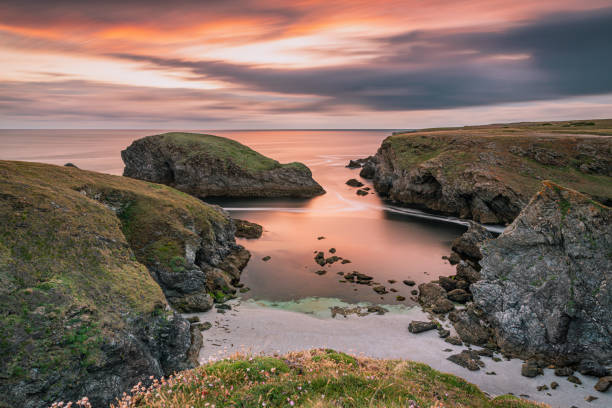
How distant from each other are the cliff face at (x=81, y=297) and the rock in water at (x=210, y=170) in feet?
166

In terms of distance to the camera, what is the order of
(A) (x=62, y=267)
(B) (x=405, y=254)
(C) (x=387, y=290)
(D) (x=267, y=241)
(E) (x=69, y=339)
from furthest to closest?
(D) (x=267, y=241)
(B) (x=405, y=254)
(C) (x=387, y=290)
(A) (x=62, y=267)
(E) (x=69, y=339)

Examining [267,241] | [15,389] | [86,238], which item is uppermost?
[86,238]

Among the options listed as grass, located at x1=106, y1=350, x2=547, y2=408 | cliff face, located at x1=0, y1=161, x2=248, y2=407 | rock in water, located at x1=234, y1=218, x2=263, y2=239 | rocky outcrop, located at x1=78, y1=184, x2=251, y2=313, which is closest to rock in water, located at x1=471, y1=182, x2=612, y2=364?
grass, located at x1=106, y1=350, x2=547, y2=408

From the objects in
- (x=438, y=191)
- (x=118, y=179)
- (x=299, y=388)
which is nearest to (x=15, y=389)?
(x=299, y=388)

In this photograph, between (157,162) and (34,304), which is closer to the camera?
(34,304)

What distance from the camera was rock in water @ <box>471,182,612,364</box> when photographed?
60.4 feet

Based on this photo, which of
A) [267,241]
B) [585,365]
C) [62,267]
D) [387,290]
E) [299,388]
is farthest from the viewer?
[267,241]

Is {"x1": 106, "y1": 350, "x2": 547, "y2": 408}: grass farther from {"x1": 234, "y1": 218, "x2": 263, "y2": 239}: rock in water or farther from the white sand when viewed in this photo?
{"x1": 234, "y1": 218, "x2": 263, "y2": 239}: rock in water

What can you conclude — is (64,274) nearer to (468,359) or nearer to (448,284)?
(468,359)

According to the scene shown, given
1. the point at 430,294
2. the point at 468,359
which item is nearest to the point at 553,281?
the point at 468,359

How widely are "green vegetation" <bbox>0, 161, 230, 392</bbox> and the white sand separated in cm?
518

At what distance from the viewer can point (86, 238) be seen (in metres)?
19.1

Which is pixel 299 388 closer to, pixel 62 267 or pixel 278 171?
pixel 62 267

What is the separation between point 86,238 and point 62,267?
10.1 ft
